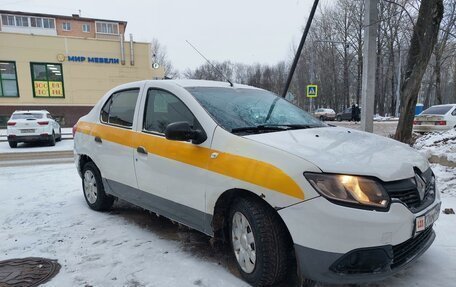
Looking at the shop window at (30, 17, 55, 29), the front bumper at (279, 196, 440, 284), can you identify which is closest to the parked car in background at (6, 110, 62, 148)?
the front bumper at (279, 196, 440, 284)

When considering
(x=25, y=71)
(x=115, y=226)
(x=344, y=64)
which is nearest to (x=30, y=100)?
(x=25, y=71)

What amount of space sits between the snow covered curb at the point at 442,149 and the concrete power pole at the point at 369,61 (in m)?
1.81

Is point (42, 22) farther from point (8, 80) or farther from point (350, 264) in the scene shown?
point (350, 264)

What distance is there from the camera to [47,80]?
2759cm

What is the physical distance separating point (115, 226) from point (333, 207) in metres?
3.03

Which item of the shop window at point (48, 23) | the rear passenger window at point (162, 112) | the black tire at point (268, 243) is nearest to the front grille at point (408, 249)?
the black tire at point (268, 243)

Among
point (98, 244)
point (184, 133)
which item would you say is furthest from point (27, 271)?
point (184, 133)

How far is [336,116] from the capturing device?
43.1 metres

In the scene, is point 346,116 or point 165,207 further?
point 346,116

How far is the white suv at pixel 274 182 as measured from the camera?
2504 mm

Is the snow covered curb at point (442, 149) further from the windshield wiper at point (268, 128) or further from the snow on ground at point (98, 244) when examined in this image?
the snow on ground at point (98, 244)

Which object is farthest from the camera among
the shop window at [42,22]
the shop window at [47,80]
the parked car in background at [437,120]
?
the shop window at [42,22]

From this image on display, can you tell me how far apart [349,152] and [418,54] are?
704cm

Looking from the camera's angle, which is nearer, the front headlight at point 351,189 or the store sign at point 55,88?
the front headlight at point 351,189
